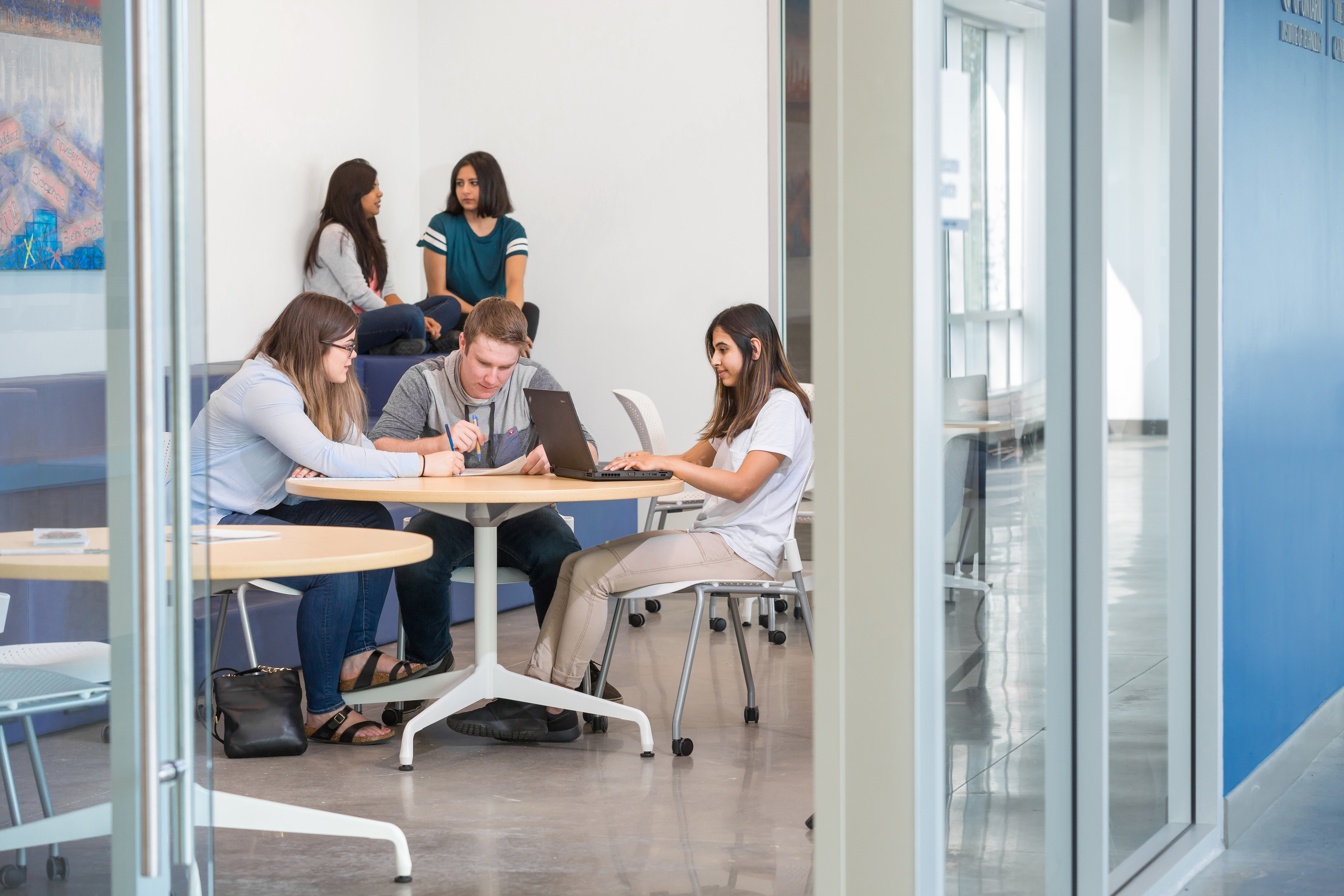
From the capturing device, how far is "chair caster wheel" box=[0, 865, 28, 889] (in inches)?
59.5

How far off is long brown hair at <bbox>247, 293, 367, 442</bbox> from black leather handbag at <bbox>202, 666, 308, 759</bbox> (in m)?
0.67

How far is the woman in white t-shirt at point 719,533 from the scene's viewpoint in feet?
11.7

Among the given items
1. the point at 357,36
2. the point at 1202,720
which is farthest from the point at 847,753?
the point at 357,36

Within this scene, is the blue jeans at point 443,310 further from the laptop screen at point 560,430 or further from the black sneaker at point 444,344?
the laptop screen at point 560,430

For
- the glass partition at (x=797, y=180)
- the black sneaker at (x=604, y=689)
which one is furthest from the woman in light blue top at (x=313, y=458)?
the glass partition at (x=797, y=180)

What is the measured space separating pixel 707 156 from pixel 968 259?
18.2 feet

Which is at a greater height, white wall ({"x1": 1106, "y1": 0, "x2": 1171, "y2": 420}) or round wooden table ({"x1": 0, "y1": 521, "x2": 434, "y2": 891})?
white wall ({"x1": 1106, "y1": 0, "x2": 1171, "y2": 420})

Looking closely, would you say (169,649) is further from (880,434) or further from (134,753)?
(880,434)

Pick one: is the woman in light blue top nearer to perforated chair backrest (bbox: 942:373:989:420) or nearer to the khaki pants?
the khaki pants

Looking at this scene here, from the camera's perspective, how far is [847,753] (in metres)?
1.91

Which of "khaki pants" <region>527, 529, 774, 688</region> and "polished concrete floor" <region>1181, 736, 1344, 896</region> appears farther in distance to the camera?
"khaki pants" <region>527, 529, 774, 688</region>

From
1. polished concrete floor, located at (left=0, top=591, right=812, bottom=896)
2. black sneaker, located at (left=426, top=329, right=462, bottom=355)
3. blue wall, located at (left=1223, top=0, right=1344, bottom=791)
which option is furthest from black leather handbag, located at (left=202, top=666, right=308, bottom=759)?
black sneaker, located at (left=426, top=329, right=462, bottom=355)

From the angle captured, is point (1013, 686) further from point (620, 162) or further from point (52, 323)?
point (620, 162)

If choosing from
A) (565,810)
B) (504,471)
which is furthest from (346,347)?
(565,810)
